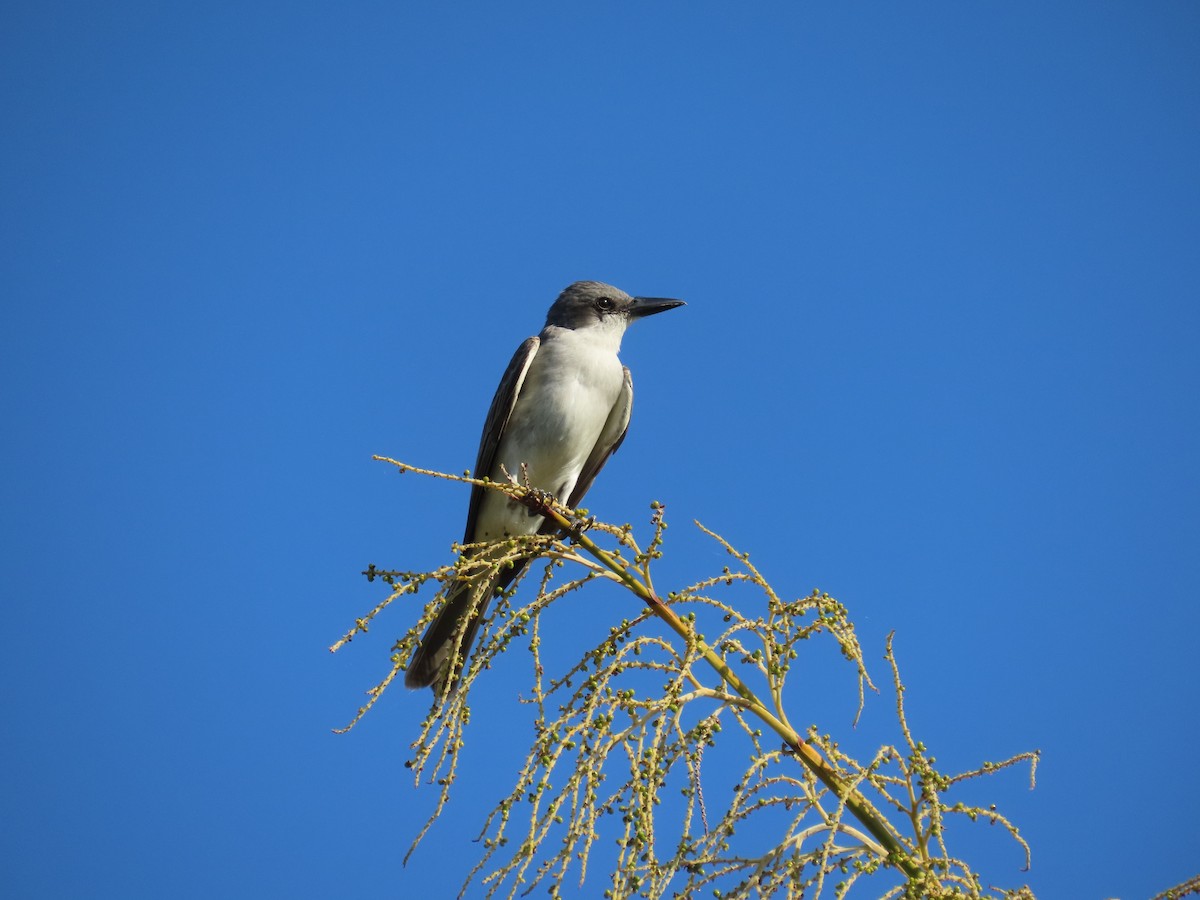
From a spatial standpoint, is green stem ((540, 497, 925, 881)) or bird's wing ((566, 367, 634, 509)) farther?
bird's wing ((566, 367, 634, 509))

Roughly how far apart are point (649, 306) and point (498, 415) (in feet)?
4.62

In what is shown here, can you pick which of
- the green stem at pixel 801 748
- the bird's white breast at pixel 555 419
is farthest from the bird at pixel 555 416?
the green stem at pixel 801 748

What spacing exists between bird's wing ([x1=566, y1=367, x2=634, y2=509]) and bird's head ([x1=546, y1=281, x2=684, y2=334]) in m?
0.40

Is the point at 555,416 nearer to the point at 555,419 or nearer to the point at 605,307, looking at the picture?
the point at 555,419

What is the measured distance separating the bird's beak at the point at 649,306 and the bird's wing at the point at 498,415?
800 mm

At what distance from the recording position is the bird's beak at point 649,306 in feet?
23.2

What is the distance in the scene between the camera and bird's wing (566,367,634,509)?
22.5ft

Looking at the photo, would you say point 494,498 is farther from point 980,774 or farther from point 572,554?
point 980,774

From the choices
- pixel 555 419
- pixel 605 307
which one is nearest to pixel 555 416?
pixel 555 419

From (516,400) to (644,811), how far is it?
15.0ft

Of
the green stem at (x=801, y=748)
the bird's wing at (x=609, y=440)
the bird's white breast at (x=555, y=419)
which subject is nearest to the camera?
the green stem at (x=801, y=748)

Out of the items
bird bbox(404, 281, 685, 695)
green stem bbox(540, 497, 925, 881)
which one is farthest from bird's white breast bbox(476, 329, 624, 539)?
green stem bbox(540, 497, 925, 881)

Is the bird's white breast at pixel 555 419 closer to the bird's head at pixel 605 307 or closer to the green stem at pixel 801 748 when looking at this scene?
the bird's head at pixel 605 307

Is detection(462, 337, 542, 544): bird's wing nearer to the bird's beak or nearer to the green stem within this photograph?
the bird's beak
